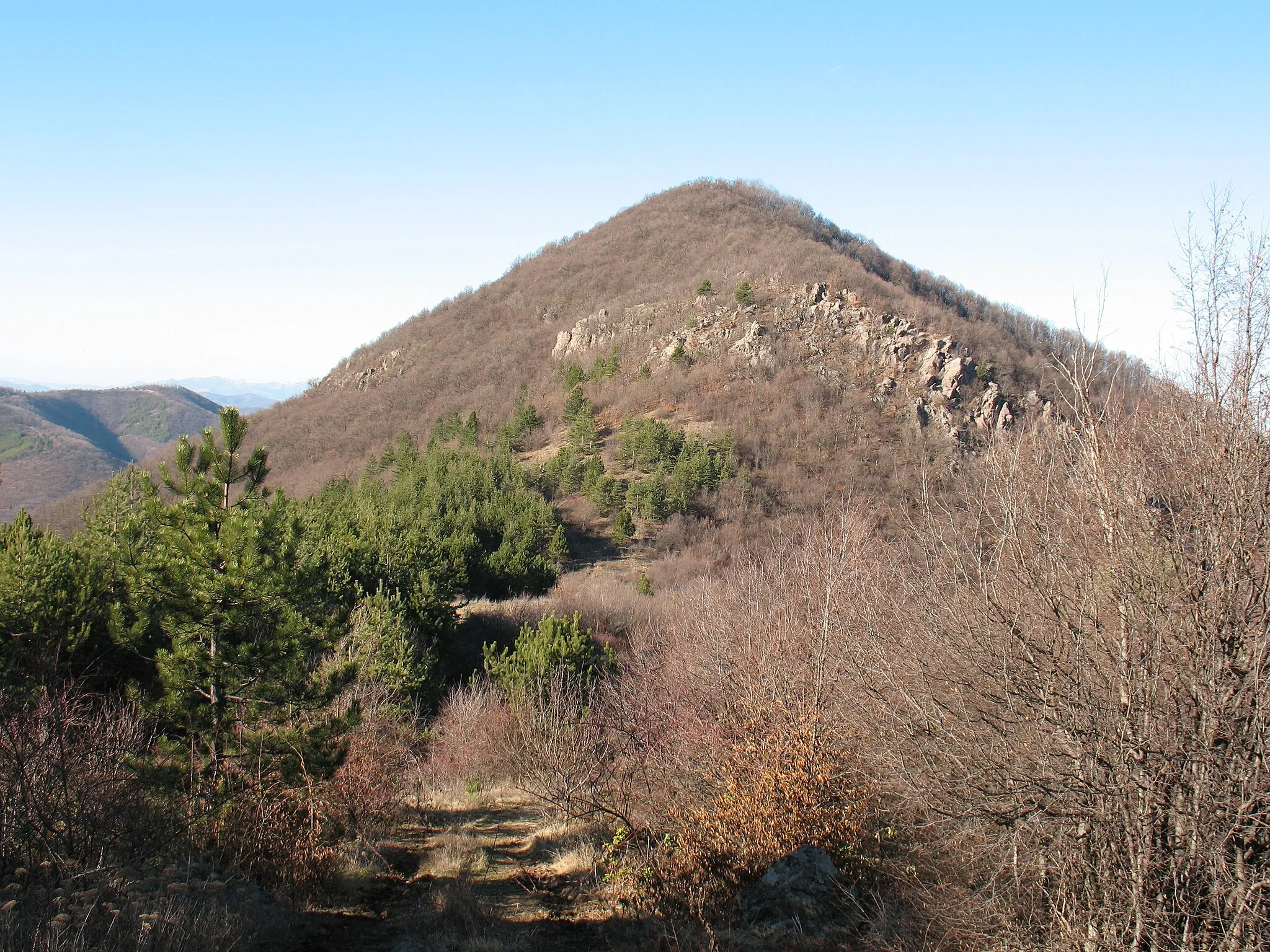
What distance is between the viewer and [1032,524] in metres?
5.73

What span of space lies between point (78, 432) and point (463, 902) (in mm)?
133459

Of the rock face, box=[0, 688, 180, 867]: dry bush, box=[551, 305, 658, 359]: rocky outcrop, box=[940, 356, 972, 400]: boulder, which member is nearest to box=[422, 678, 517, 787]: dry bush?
box=[0, 688, 180, 867]: dry bush

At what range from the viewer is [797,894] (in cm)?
666

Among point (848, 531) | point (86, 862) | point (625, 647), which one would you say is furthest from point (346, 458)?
point (86, 862)

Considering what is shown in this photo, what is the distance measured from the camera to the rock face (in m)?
6.59

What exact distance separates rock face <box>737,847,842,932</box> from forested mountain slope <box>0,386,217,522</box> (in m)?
62.2

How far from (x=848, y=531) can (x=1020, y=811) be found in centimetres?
947

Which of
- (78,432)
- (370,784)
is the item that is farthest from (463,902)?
(78,432)

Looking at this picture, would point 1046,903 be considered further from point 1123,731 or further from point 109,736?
point 109,736

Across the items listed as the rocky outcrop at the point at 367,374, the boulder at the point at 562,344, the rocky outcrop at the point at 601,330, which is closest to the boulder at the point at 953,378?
the rocky outcrop at the point at 601,330

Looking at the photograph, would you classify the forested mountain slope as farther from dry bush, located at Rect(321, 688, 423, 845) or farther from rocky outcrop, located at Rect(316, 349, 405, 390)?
dry bush, located at Rect(321, 688, 423, 845)

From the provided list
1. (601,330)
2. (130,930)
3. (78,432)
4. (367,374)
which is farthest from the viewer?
(78,432)

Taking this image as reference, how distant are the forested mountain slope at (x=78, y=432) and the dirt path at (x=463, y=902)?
57209mm

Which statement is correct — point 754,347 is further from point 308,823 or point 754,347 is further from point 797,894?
point 797,894
